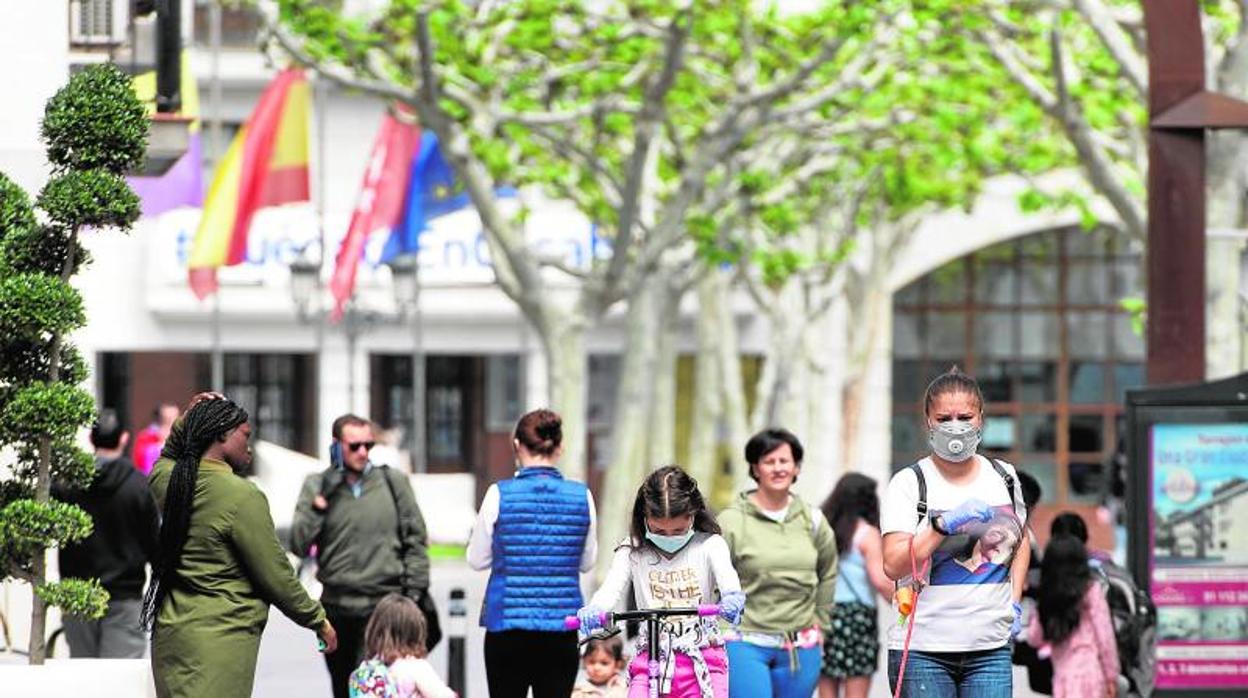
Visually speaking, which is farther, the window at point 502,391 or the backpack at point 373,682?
the window at point 502,391

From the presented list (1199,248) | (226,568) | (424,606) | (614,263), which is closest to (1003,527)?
(226,568)

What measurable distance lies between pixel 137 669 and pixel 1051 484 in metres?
38.2

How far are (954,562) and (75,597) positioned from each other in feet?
12.3

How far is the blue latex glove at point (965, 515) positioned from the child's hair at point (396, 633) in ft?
11.7

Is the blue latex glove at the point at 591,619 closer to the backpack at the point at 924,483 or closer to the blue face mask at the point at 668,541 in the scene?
the blue face mask at the point at 668,541

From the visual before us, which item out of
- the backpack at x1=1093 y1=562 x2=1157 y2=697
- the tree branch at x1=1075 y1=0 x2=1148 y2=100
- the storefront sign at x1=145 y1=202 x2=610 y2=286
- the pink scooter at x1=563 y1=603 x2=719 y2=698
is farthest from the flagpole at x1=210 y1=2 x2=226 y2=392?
the pink scooter at x1=563 y1=603 x2=719 y2=698

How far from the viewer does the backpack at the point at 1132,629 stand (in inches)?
516

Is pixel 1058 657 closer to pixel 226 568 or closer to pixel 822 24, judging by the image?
pixel 226 568

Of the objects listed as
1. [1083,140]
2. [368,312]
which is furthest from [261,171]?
[1083,140]

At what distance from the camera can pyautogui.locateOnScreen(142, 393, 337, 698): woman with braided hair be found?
9.69 metres

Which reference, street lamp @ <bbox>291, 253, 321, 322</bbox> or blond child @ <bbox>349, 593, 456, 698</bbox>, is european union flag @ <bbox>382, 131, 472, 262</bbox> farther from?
blond child @ <bbox>349, 593, 456, 698</bbox>

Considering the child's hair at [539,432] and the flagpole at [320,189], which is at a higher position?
the flagpole at [320,189]

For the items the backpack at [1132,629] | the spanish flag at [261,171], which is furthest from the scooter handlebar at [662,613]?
the spanish flag at [261,171]

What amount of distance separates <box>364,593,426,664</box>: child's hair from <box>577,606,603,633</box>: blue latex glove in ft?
6.61
